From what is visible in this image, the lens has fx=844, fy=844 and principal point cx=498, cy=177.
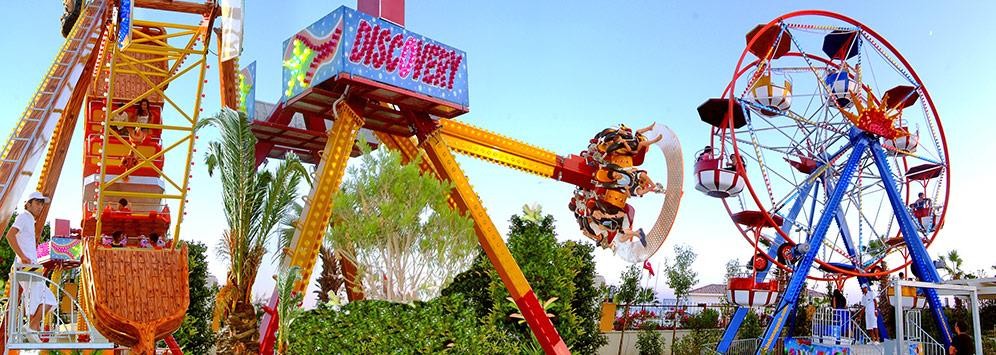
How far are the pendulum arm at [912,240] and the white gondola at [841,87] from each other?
1.54 meters

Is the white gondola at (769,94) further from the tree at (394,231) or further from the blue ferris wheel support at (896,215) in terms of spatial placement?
the tree at (394,231)

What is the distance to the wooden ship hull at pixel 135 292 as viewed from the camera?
1196cm

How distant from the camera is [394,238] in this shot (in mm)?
13109

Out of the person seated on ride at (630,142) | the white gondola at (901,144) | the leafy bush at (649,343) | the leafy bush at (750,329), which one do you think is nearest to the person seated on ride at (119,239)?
the person seated on ride at (630,142)

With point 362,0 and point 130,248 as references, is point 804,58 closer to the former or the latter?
point 362,0

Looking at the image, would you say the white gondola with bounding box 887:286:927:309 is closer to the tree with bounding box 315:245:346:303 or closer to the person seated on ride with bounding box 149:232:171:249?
the tree with bounding box 315:245:346:303

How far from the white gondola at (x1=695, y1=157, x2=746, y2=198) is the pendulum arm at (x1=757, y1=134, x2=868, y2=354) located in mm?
2550

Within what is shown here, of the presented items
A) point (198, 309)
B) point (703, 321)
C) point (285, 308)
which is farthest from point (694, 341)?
point (285, 308)

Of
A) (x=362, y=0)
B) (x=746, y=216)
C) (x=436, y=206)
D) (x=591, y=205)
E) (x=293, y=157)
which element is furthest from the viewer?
(x=746, y=216)

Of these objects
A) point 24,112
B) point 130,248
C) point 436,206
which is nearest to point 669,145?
point 436,206

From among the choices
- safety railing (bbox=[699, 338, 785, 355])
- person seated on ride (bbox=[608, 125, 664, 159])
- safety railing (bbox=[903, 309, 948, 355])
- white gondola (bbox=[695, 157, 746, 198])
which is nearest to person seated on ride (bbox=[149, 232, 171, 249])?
person seated on ride (bbox=[608, 125, 664, 159])

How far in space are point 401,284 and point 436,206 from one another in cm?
147

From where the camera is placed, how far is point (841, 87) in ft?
72.2

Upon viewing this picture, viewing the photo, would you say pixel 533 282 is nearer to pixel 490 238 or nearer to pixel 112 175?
pixel 490 238
